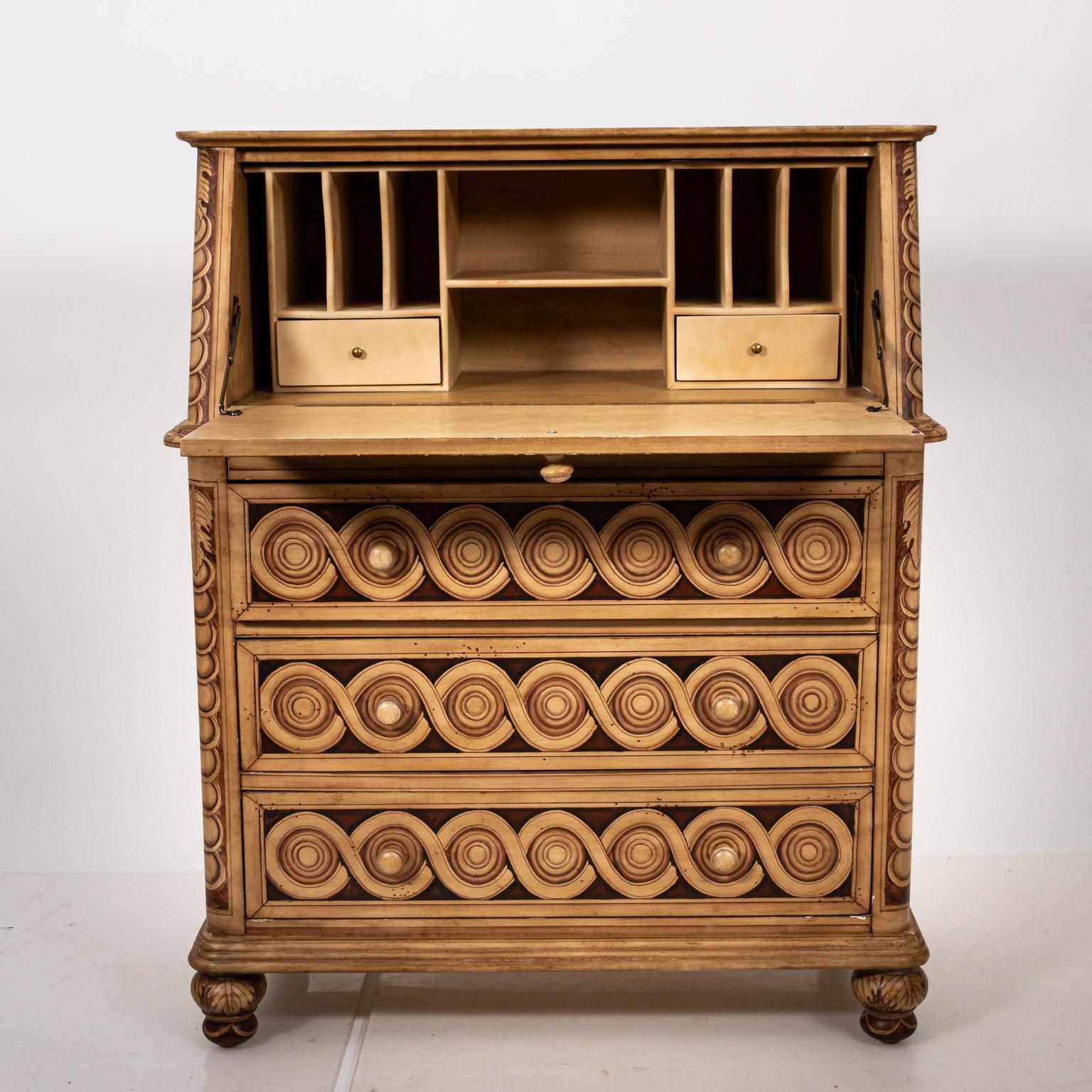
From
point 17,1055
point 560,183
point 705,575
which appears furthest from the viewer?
point 560,183

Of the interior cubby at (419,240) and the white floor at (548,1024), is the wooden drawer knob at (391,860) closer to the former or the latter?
the white floor at (548,1024)

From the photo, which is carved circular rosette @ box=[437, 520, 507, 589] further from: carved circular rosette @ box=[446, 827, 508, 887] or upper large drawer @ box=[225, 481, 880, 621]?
carved circular rosette @ box=[446, 827, 508, 887]

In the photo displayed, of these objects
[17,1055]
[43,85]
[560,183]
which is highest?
[43,85]

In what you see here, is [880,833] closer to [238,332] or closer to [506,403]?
[506,403]

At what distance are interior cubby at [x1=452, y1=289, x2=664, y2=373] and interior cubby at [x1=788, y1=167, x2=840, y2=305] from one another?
0.31 metres

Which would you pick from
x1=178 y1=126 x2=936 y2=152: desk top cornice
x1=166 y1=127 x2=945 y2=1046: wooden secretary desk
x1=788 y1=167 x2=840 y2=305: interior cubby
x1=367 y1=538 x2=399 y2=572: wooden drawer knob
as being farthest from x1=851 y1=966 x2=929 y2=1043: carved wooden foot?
x1=178 y1=126 x2=936 y2=152: desk top cornice

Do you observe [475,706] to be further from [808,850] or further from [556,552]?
[808,850]

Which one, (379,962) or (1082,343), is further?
(1082,343)

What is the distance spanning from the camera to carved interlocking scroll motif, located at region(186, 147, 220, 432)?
9.16ft

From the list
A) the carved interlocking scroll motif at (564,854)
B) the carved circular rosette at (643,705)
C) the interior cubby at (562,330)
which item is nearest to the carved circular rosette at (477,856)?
the carved interlocking scroll motif at (564,854)

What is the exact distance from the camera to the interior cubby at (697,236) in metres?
3.20

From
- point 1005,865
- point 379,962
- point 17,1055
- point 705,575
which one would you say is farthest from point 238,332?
point 1005,865

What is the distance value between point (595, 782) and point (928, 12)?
7.02ft

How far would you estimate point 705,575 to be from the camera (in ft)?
8.95
